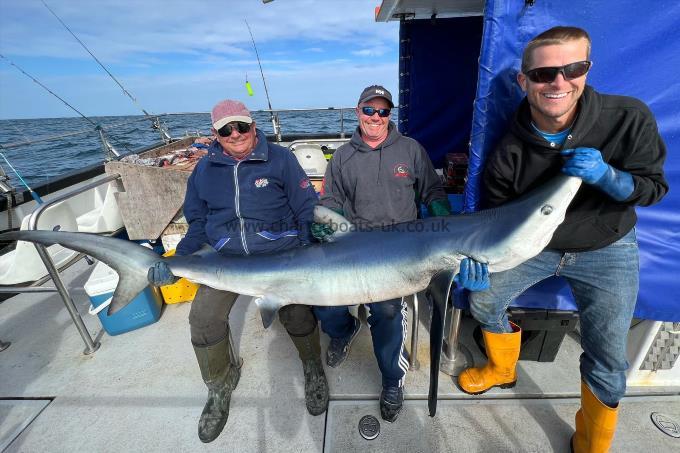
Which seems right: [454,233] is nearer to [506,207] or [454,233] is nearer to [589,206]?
[506,207]

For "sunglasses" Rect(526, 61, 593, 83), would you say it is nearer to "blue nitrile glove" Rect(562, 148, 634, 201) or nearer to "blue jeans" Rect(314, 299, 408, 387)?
"blue nitrile glove" Rect(562, 148, 634, 201)

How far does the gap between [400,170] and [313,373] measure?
197 cm

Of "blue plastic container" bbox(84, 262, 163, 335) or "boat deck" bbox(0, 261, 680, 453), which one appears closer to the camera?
"boat deck" bbox(0, 261, 680, 453)

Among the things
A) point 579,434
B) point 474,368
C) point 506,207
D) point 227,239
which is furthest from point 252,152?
point 579,434

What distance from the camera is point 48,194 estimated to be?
20.8 ft

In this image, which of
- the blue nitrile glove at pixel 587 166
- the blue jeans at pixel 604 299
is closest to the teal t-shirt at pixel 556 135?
the blue nitrile glove at pixel 587 166

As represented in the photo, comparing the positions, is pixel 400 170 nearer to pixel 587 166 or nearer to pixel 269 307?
pixel 587 166

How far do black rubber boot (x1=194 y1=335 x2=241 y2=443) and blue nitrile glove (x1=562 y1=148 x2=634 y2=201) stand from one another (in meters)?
2.78

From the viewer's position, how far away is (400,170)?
2.96 m

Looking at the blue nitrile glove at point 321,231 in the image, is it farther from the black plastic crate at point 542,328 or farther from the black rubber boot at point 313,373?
the black plastic crate at point 542,328

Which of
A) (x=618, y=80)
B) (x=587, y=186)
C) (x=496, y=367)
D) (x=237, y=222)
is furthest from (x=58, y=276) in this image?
(x=618, y=80)

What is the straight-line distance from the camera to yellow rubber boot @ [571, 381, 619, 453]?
2148 mm

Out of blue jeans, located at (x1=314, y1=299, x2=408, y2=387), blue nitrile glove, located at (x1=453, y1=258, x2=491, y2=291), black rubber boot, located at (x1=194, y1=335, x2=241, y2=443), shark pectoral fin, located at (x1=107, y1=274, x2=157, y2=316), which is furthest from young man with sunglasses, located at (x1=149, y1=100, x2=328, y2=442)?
blue nitrile glove, located at (x1=453, y1=258, x2=491, y2=291)

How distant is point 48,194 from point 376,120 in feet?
22.5
